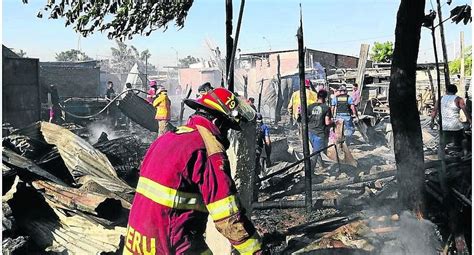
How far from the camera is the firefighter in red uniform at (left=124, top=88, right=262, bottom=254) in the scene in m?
2.60

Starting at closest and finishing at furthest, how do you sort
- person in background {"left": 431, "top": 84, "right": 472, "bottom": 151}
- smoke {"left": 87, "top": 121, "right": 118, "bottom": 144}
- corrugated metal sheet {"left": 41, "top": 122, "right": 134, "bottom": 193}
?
1. corrugated metal sheet {"left": 41, "top": 122, "right": 134, "bottom": 193}
2. person in background {"left": 431, "top": 84, "right": 472, "bottom": 151}
3. smoke {"left": 87, "top": 121, "right": 118, "bottom": 144}

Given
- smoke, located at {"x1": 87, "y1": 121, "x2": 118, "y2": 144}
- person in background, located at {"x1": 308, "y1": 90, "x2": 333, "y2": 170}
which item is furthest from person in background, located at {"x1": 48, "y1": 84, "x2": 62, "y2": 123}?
person in background, located at {"x1": 308, "y1": 90, "x2": 333, "y2": 170}

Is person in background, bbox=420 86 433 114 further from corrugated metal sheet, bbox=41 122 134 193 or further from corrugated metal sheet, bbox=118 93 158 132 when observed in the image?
corrugated metal sheet, bbox=41 122 134 193

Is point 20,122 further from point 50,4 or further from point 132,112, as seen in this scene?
point 50,4

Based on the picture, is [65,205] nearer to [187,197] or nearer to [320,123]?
[187,197]

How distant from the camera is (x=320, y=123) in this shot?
29.6 ft

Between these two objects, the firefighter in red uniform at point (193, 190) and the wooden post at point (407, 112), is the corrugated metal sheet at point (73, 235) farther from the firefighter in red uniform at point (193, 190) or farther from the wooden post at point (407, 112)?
the wooden post at point (407, 112)

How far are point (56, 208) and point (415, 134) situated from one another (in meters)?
3.40

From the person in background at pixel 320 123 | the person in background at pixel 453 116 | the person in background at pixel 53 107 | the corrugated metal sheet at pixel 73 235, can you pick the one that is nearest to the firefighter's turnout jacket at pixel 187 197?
the corrugated metal sheet at pixel 73 235

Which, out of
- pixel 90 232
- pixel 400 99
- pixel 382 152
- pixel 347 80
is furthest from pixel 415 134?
pixel 347 80

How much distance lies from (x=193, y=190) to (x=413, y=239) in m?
2.45

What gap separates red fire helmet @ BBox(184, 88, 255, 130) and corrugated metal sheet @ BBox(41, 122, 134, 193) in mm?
3042

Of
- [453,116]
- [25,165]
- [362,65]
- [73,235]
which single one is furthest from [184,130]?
[362,65]

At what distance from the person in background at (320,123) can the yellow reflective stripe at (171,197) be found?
645 centimetres
